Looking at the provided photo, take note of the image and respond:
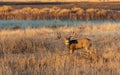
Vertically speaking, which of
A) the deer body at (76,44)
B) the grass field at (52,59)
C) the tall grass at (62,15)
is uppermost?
the deer body at (76,44)

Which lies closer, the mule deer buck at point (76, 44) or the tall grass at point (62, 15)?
the mule deer buck at point (76, 44)

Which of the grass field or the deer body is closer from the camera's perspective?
the grass field

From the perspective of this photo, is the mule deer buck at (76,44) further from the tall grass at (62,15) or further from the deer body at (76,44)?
the tall grass at (62,15)

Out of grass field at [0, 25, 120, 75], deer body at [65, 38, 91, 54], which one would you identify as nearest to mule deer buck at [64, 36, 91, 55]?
deer body at [65, 38, 91, 54]

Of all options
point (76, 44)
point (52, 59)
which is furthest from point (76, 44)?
point (52, 59)

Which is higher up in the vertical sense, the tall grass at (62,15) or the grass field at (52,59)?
the grass field at (52,59)

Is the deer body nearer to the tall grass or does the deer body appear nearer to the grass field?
the grass field

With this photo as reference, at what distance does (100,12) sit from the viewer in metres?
42.2

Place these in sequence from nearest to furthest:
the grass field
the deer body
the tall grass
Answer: the grass field → the deer body → the tall grass

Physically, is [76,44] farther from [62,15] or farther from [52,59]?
[62,15]

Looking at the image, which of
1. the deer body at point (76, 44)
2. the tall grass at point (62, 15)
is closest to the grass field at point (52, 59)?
the deer body at point (76, 44)

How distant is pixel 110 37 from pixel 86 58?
583 centimetres

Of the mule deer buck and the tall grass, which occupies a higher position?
the mule deer buck

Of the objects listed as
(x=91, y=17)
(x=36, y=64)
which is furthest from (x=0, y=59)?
(x=91, y=17)
